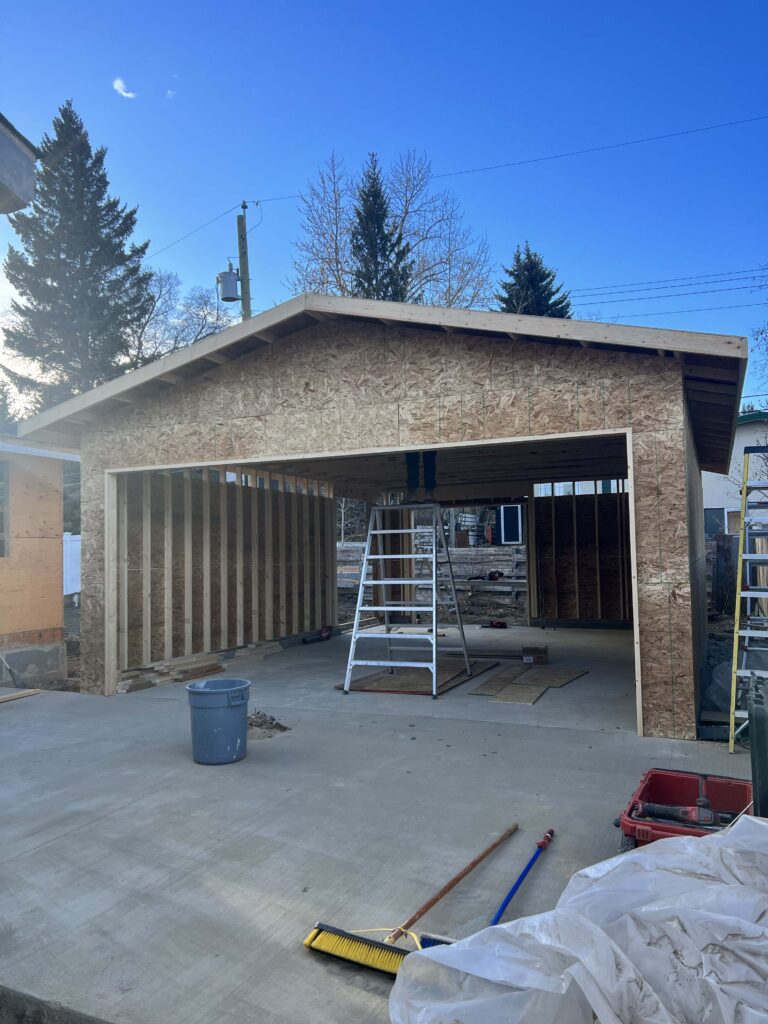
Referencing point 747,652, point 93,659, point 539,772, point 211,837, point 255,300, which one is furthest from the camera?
point 255,300

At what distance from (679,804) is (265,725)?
3690 mm

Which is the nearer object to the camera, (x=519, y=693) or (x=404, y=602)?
(x=519, y=693)

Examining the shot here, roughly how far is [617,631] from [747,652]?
7818mm

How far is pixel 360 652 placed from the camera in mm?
11258

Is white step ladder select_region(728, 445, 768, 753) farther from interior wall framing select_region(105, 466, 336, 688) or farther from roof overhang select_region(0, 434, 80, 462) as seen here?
roof overhang select_region(0, 434, 80, 462)

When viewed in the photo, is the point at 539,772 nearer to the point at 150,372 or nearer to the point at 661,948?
the point at 661,948

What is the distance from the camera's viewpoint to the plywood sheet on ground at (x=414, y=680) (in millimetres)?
7926

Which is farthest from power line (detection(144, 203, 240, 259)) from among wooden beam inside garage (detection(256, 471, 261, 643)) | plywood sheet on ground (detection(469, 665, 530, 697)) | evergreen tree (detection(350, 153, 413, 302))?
plywood sheet on ground (detection(469, 665, 530, 697))

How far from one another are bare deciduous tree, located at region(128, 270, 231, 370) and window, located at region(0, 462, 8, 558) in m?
17.0

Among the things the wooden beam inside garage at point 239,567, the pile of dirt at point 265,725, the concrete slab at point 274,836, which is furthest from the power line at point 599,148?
the pile of dirt at point 265,725

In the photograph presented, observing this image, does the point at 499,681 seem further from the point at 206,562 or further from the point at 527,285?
the point at 527,285

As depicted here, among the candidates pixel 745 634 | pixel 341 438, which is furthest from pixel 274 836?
pixel 341 438

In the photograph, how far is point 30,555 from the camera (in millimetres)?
10734

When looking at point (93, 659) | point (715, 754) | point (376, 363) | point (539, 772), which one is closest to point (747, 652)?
point (715, 754)
